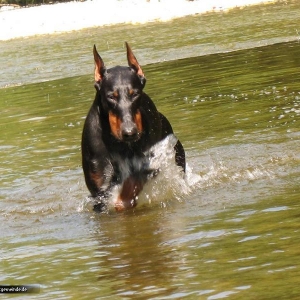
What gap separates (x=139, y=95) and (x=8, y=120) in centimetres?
603

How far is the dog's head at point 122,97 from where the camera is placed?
23.5ft

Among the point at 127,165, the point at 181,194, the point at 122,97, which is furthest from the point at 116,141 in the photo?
the point at 181,194

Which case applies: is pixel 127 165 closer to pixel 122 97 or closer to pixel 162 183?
pixel 162 183

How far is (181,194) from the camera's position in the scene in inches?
305

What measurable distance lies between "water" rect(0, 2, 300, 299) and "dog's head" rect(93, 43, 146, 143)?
25.4 inches

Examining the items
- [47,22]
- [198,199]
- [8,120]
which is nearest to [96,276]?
[198,199]

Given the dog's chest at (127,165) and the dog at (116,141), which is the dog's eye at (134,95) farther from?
the dog's chest at (127,165)

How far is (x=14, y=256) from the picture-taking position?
20.2 feet

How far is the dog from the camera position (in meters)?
7.38

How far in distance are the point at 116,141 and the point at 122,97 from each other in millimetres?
369

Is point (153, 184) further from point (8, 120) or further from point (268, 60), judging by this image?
point (268, 60)

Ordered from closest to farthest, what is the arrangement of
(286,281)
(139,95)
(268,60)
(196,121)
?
(286,281) → (139,95) → (196,121) → (268,60)

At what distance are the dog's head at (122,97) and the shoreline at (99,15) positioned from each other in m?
19.5

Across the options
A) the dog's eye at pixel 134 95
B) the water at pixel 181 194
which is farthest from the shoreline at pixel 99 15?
the dog's eye at pixel 134 95
